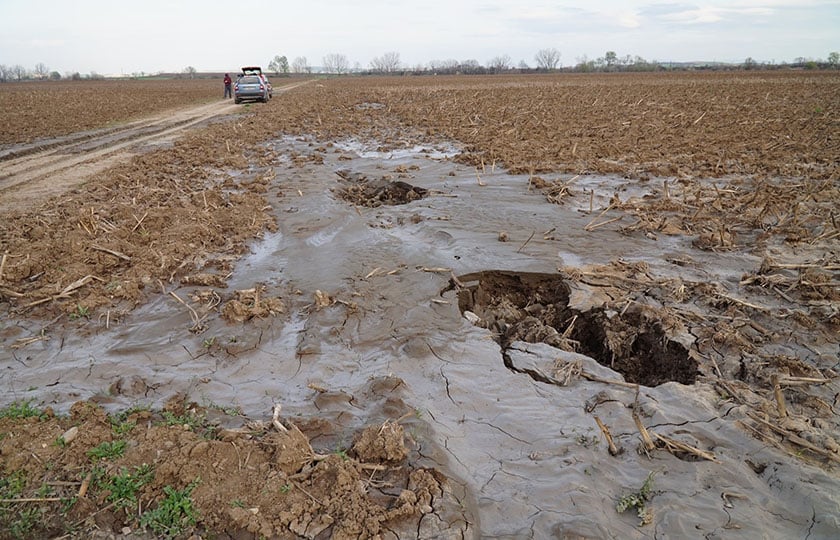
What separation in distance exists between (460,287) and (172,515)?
3.85 metres

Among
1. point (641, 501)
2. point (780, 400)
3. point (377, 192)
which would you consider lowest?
point (641, 501)

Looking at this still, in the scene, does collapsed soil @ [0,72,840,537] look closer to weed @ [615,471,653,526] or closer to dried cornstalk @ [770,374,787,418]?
dried cornstalk @ [770,374,787,418]

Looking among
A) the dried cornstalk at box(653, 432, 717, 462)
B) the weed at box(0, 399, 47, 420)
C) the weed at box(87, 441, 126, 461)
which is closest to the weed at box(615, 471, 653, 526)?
the dried cornstalk at box(653, 432, 717, 462)

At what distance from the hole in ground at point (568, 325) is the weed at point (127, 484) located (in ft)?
10.6

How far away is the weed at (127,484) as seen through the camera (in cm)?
297

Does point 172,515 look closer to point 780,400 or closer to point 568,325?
point 568,325

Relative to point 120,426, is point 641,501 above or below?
below

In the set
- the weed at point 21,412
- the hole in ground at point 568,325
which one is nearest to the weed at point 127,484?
the weed at point 21,412

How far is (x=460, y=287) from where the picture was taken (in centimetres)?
595

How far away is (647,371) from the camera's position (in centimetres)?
470

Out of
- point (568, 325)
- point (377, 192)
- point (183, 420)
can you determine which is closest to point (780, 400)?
point (568, 325)

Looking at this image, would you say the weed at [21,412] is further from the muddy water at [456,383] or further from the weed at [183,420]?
the weed at [183,420]

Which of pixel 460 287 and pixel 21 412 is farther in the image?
pixel 460 287

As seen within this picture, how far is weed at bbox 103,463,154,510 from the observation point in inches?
117
